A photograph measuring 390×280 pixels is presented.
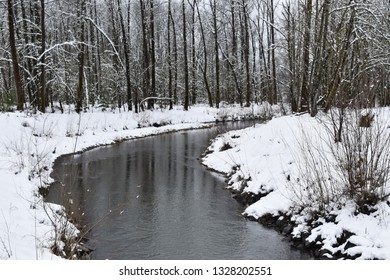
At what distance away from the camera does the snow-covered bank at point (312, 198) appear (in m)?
5.73

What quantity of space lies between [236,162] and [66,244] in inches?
285

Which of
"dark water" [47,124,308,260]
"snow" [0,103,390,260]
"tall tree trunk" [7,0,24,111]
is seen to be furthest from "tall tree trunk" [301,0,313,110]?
"tall tree trunk" [7,0,24,111]

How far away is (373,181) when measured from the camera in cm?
608

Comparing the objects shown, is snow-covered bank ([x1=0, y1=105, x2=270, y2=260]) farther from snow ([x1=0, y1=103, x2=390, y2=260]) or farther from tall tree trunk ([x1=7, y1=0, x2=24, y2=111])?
tall tree trunk ([x1=7, y1=0, x2=24, y2=111])

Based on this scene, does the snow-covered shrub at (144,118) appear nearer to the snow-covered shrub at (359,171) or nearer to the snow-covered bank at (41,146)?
the snow-covered bank at (41,146)

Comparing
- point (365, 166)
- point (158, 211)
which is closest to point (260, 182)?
point (158, 211)

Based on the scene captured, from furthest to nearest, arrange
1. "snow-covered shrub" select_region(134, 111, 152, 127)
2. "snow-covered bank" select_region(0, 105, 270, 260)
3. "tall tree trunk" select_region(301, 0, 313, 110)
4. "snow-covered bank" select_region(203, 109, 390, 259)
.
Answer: "snow-covered shrub" select_region(134, 111, 152, 127) < "tall tree trunk" select_region(301, 0, 313, 110) < "snow-covered bank" select_region(203, 109, 390, 259) < "snow-covered bank" select_region(0, 105, 270, 260)

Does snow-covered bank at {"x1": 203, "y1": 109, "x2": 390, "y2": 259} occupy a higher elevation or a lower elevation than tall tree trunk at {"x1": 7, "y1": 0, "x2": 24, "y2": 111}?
lower

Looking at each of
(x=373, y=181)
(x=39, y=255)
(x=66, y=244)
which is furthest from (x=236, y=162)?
(x=39, y=255)

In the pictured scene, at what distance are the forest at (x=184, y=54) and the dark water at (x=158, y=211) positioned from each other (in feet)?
10.2

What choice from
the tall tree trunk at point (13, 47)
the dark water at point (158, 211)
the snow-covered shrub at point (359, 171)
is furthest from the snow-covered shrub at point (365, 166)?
the tall tree trunk at point (13, 47)

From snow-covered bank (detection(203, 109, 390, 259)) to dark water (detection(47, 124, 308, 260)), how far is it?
0.41m

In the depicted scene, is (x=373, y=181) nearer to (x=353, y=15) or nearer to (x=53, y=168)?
(x=353, y=15)

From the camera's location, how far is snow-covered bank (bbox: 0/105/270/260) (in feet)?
18.2
